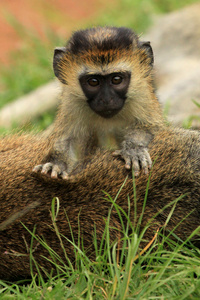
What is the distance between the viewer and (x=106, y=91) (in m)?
4.89

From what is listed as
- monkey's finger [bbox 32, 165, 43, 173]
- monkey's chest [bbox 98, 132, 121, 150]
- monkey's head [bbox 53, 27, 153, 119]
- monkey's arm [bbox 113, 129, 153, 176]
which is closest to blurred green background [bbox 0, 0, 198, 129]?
monkey's chest [bbox 98, 132, 121, 150]

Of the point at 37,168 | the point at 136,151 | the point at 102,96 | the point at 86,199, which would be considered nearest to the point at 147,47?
the point at 102,96

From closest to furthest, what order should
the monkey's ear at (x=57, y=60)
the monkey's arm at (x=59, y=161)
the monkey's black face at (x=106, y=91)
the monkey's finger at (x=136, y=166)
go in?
the monkey's finger at (x=136, y=166) → the monkey's arm at (x=59, y=161) → the monkey's black face at (x=106, y=91) → the monkey's ear at (x=57, y=60)

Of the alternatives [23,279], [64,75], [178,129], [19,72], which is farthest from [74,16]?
[23,279]

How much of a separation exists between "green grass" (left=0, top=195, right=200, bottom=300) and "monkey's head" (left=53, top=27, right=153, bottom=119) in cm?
146

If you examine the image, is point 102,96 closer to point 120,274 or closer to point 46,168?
point 46,168

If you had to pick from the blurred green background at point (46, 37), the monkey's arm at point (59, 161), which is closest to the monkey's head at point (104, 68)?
the monkey's arm at point (59, 161)

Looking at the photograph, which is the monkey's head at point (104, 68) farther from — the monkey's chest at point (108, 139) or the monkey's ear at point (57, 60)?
the monkey's chest at point (108, 139)

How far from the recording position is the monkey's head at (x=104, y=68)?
16.3 ft

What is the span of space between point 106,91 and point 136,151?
835 mm

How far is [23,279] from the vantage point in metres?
3.89

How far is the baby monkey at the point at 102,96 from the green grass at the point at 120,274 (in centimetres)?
98

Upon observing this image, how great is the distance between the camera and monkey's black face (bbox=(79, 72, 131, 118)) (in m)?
4.90

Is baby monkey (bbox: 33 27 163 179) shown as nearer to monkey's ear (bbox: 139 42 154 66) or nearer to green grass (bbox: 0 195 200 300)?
monkey's ear (bbox: 139 42 154 66)
